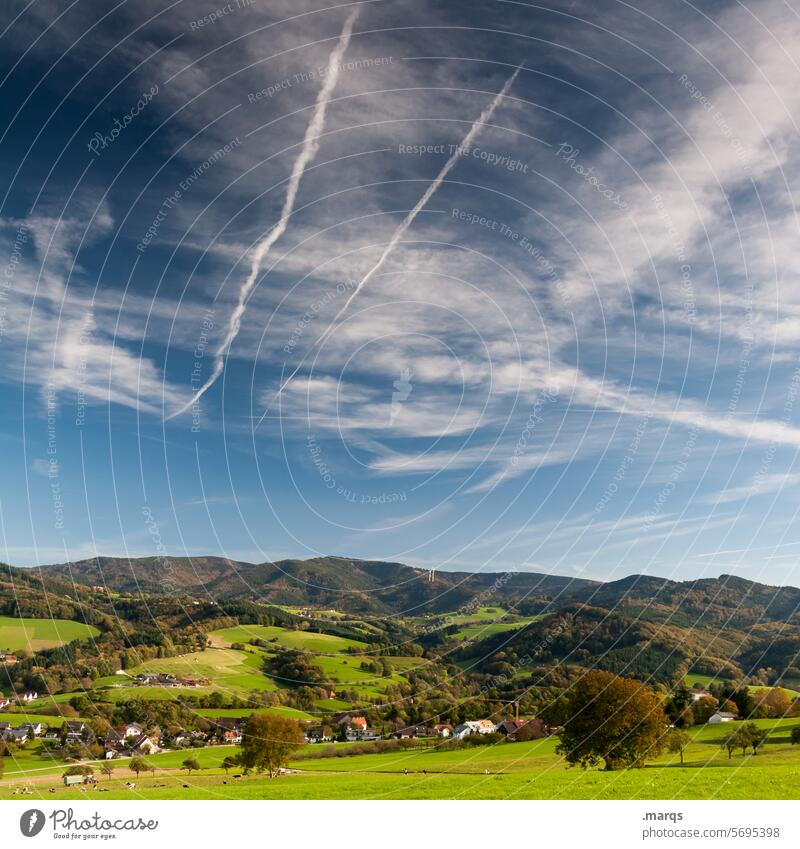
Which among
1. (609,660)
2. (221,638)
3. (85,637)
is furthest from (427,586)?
(85,637)

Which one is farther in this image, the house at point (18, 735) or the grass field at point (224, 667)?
the grass field at point (224, 667)

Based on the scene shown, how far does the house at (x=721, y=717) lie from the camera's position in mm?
60122

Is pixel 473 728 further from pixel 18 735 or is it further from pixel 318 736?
pixel 18 735

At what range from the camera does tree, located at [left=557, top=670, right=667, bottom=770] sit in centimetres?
2958

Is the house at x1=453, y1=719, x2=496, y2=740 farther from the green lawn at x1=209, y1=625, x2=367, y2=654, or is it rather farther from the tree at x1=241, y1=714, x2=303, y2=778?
the tree at x1=241, y1=714, x2=303, y2=778

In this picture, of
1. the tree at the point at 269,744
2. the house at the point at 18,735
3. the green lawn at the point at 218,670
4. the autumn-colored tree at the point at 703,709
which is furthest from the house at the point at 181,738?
the autumn-colored tree at the point at 703,709

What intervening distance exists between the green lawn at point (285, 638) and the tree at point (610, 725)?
5231cm

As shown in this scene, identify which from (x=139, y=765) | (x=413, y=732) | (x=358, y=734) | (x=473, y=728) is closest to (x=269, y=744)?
(x=139, y=765)

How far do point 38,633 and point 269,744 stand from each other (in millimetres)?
78333

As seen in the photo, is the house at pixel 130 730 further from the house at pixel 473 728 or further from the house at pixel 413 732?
the house at pixel 473 728

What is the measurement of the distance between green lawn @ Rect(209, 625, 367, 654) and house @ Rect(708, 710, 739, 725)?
42.3m

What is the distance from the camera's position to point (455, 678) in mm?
68875

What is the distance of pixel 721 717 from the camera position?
6284 centimetres
